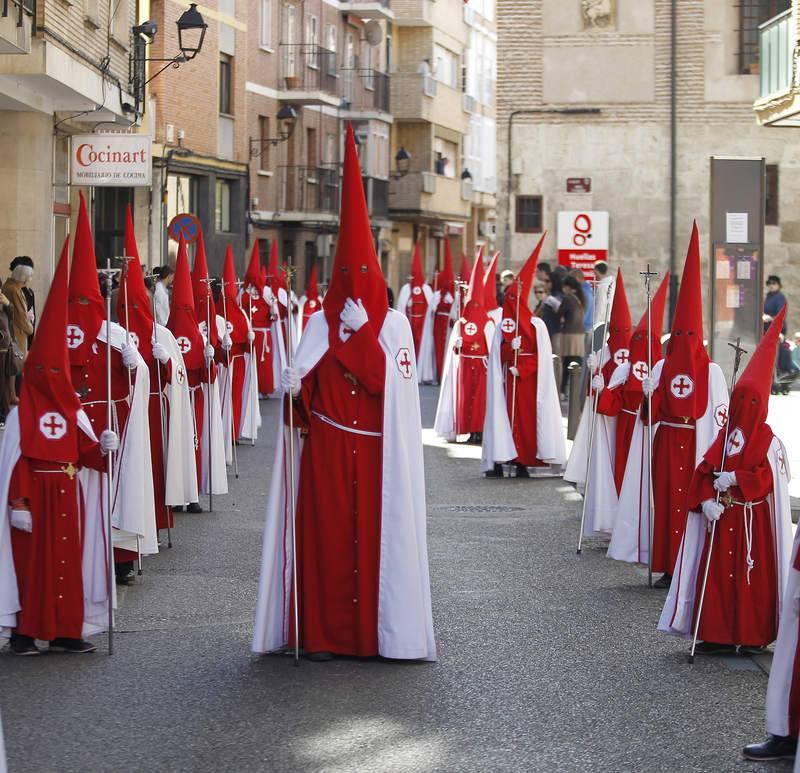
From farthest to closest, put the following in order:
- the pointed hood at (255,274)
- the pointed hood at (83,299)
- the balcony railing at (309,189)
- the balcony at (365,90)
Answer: the balcony at (365,90) < the balcony railing at (309,189) < the pointed hood at (255,274) < the pointed hood at (83,299)

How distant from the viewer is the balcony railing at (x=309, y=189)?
51344mm

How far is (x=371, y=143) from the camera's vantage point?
5819 cm

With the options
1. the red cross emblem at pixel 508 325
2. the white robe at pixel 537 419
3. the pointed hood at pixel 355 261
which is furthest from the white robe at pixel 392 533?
the red cross emblem at pixel 508 325

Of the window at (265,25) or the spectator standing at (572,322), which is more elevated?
the window at (265,25)

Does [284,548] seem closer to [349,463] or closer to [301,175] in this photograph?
[349,463]

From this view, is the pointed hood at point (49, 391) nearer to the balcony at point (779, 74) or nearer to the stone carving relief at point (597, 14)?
the balcony at point (779, 74)

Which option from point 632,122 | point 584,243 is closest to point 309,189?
point 632,122

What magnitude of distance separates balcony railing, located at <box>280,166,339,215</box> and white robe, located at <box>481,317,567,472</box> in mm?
33649

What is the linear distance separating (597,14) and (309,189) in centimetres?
1729

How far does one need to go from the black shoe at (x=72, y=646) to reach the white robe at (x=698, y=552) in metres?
2.94

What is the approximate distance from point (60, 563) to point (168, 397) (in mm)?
4064

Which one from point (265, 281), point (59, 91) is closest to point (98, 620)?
point (59, 91)

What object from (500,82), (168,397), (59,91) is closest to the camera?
(168,397)

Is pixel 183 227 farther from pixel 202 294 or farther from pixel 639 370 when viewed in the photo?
pixel 639 370
